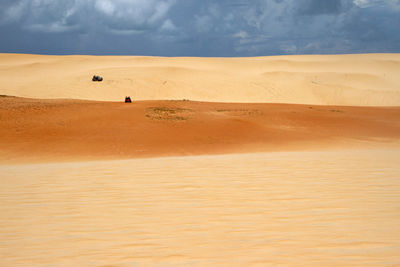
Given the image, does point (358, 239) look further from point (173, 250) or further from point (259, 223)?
point (173, 250)

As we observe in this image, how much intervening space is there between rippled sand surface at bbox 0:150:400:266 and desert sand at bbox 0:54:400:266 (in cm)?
2

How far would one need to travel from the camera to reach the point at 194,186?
673cm

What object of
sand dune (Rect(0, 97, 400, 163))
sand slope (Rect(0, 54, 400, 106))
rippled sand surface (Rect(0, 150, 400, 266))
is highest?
sand slope (Rect(0, 54, 400, 106))

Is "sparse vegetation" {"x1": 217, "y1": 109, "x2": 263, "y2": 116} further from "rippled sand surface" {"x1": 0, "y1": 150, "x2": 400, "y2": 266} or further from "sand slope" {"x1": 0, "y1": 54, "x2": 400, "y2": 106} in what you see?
"sand slope" {"x1": 0, "y1": 54, "x2": 400, "y2": 106}

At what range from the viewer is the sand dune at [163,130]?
12.3m

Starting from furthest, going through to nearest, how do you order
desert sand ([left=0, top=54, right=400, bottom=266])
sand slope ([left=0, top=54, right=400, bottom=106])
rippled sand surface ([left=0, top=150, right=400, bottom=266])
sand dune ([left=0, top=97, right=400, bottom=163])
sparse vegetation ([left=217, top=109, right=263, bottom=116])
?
sand slope ([left=0, top=54, right=400, bottom=106])
sparse vegetation ([left=217, top=109, right=263, bottom=116])
sand dune ([left=0, top=97, right=400, bottom=163])
desert sand ([left=0, top=54, right=400, bottom=266])
rippled sand surface ([left=0, top=150, right=400, bottom=266])

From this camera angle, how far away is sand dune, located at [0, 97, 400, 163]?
12297mm

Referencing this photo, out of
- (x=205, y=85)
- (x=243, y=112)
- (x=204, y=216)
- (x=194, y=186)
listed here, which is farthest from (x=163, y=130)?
(x=205, y=85)

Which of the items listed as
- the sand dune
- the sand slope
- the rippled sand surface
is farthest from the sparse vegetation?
the sand slope

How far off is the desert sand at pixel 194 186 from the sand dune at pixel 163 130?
0.06 m

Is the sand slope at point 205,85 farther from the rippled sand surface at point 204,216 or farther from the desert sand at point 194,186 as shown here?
the rippled sand surface at point 204,216

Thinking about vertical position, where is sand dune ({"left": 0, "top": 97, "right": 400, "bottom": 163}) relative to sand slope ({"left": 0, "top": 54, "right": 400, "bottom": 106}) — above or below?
below

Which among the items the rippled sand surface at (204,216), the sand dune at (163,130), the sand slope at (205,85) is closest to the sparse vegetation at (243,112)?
the sand dune at (163,130)

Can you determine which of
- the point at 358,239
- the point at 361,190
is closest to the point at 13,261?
the point at 358,239
